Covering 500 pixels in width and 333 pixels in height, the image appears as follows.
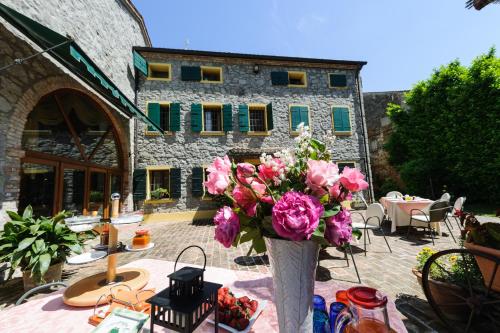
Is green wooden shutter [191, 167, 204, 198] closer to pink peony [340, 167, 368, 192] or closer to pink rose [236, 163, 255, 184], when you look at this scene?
pink rose [236, 163, 255, 184]

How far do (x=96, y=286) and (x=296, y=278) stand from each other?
134 centimetres

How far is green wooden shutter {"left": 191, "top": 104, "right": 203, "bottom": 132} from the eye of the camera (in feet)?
31.2

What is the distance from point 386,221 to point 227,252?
17.4 feet

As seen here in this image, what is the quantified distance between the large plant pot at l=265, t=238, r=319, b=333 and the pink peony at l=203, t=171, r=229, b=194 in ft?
0.84

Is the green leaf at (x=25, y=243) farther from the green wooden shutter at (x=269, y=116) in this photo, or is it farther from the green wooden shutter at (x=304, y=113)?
the green wooden shutter at (x=304, y=113)

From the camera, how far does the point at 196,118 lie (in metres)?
9.57

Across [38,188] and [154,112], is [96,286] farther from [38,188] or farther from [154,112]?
[154,112]

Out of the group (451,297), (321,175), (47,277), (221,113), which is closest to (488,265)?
(451,297)

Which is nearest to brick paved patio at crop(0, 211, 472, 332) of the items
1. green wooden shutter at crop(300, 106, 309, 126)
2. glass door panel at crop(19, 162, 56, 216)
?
A: glass door panel at crop(19, 162, 56, 216)

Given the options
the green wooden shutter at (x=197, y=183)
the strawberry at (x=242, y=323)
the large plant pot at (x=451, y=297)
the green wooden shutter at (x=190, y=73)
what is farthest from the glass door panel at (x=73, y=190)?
the large plant pot at (x=451, y=297)

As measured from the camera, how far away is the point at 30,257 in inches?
96.3

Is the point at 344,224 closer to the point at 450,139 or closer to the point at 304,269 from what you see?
the point at 304,269

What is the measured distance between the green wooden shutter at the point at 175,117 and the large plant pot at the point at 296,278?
30.9 feet

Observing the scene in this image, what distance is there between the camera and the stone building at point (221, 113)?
9.12 meters
